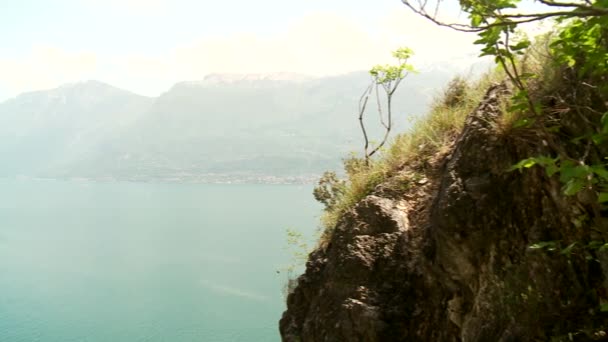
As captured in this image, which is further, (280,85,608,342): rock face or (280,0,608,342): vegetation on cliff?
(280,85,608,342): rock face

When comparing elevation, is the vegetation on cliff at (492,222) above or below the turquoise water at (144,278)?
above

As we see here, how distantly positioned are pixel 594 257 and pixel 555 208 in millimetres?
443

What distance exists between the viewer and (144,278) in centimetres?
4472

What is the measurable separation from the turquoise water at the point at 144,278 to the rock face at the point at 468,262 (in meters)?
23.1

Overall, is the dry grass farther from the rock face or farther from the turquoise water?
the turquoise water

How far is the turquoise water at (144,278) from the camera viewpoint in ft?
94.4

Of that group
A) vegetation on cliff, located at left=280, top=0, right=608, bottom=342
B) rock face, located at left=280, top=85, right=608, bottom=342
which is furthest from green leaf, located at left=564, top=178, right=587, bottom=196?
rock face, located at left=280, top=85, right=608, bottom=342

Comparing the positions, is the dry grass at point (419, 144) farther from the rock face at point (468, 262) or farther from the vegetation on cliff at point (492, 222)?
the rock face at point (468, 262)

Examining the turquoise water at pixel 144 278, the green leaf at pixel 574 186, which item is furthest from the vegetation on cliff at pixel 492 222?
the turquoise water at pixel 144 278

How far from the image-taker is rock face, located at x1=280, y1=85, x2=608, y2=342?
315 cm

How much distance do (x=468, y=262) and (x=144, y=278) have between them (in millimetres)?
44565

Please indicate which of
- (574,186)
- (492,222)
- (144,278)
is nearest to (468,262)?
(492,222)

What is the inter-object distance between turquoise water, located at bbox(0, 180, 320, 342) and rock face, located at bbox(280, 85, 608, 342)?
23.1m

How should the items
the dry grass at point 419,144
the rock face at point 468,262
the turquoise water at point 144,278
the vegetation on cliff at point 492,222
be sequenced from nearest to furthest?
the vegetation on cliff at point 492,222, the rock face at point 468,262, the dry grass at point 419,144, the turquoise water at point 144,278
